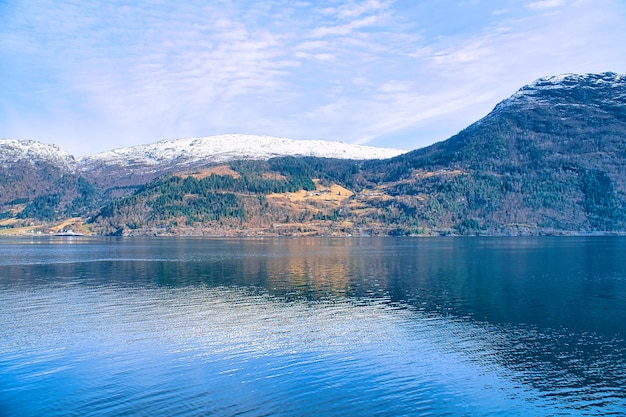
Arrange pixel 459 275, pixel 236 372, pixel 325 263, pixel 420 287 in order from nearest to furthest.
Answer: pixel 236 372 < pixel 420 287 < pixel 459 275 < pixel 325 263

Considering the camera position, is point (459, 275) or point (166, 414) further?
point (459, 275)

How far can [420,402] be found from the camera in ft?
114

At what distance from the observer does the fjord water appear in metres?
34.8

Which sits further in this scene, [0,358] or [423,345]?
[423,345]

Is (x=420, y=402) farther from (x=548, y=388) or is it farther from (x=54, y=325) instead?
(x=54, y=325)

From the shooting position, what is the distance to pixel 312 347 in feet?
157

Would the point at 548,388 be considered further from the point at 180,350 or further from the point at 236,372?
the point at 180,350

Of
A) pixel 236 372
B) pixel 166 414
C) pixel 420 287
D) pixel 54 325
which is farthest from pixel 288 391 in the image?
pixel 420 287

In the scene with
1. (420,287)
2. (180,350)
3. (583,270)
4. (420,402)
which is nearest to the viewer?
(420,402)

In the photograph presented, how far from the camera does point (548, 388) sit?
1483 inches

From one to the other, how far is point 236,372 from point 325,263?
9294 centimetres

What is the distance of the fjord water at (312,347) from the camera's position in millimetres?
34844

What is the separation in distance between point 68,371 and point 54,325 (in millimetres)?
18841

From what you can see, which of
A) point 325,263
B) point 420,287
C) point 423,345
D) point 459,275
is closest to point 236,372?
point 423,345
